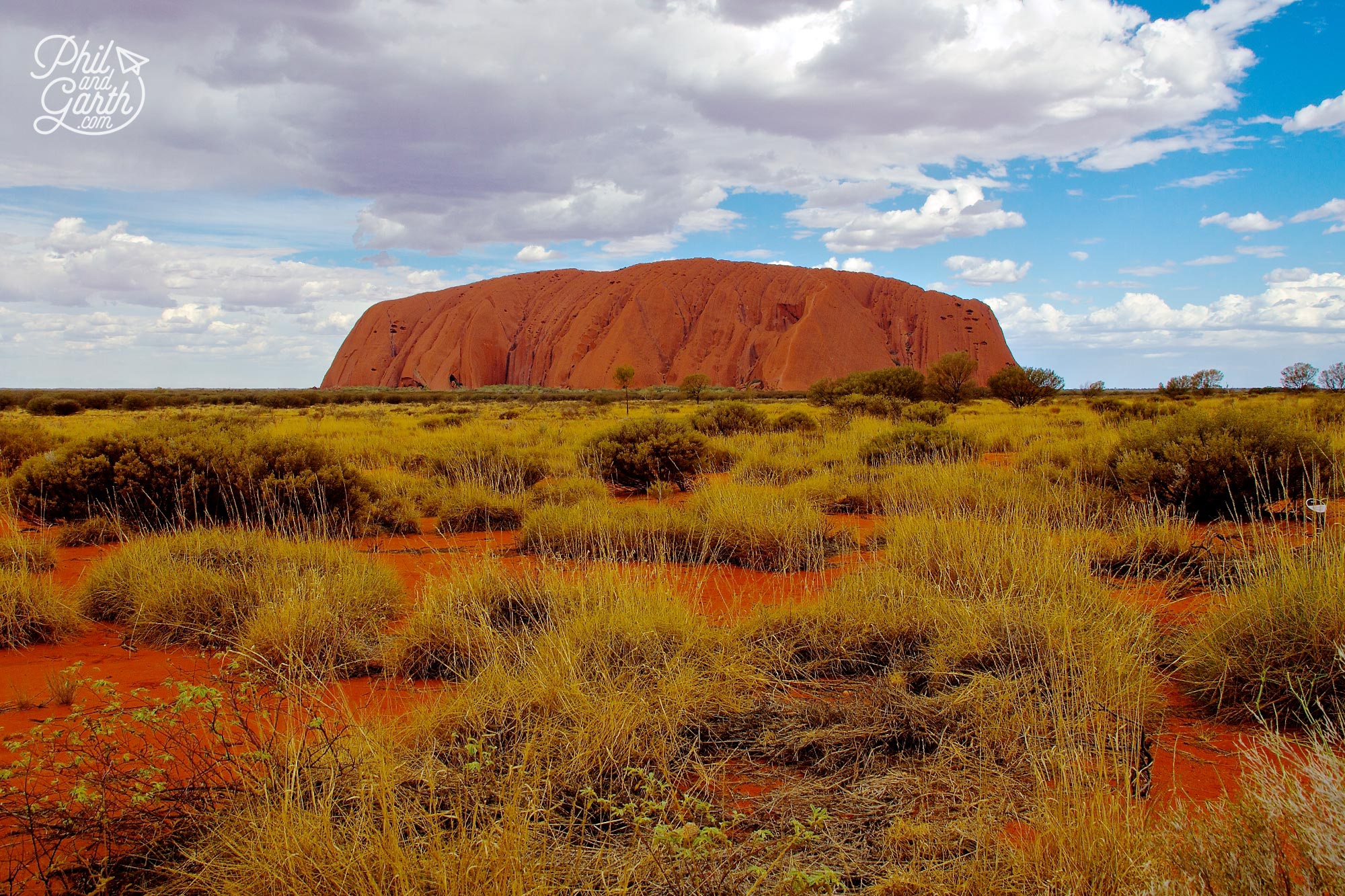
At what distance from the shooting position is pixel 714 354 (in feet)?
248

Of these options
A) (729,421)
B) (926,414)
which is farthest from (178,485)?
(926,414)

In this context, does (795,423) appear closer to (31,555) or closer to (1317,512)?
(1317,512)

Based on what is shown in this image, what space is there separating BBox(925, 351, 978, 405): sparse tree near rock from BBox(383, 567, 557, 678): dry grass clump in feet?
99.8

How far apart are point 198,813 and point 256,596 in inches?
112

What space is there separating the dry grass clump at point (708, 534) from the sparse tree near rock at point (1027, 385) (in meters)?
24.2

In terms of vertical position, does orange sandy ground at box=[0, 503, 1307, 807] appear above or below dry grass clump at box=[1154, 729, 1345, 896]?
below

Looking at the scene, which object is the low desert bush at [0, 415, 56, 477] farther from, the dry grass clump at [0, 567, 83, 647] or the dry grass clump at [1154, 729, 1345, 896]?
the dry grass clump at [1154, 729, 1345, 896]

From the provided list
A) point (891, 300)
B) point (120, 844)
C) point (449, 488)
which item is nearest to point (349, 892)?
point (120, 844)

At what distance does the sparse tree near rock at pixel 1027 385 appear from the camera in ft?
92.8

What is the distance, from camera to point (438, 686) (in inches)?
155

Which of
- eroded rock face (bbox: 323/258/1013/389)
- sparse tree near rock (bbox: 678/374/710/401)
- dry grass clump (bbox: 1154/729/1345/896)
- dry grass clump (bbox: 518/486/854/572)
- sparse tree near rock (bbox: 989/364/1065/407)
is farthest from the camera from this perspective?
eroded rock face (bbox: 323/258/1013/389)

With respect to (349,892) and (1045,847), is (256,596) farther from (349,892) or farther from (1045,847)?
(1045,847)

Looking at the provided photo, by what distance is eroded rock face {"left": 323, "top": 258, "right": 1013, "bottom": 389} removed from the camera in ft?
243

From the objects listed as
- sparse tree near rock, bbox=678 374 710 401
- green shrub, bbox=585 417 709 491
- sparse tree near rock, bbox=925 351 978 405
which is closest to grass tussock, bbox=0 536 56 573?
green shrub, bbox=585 417 709 491
